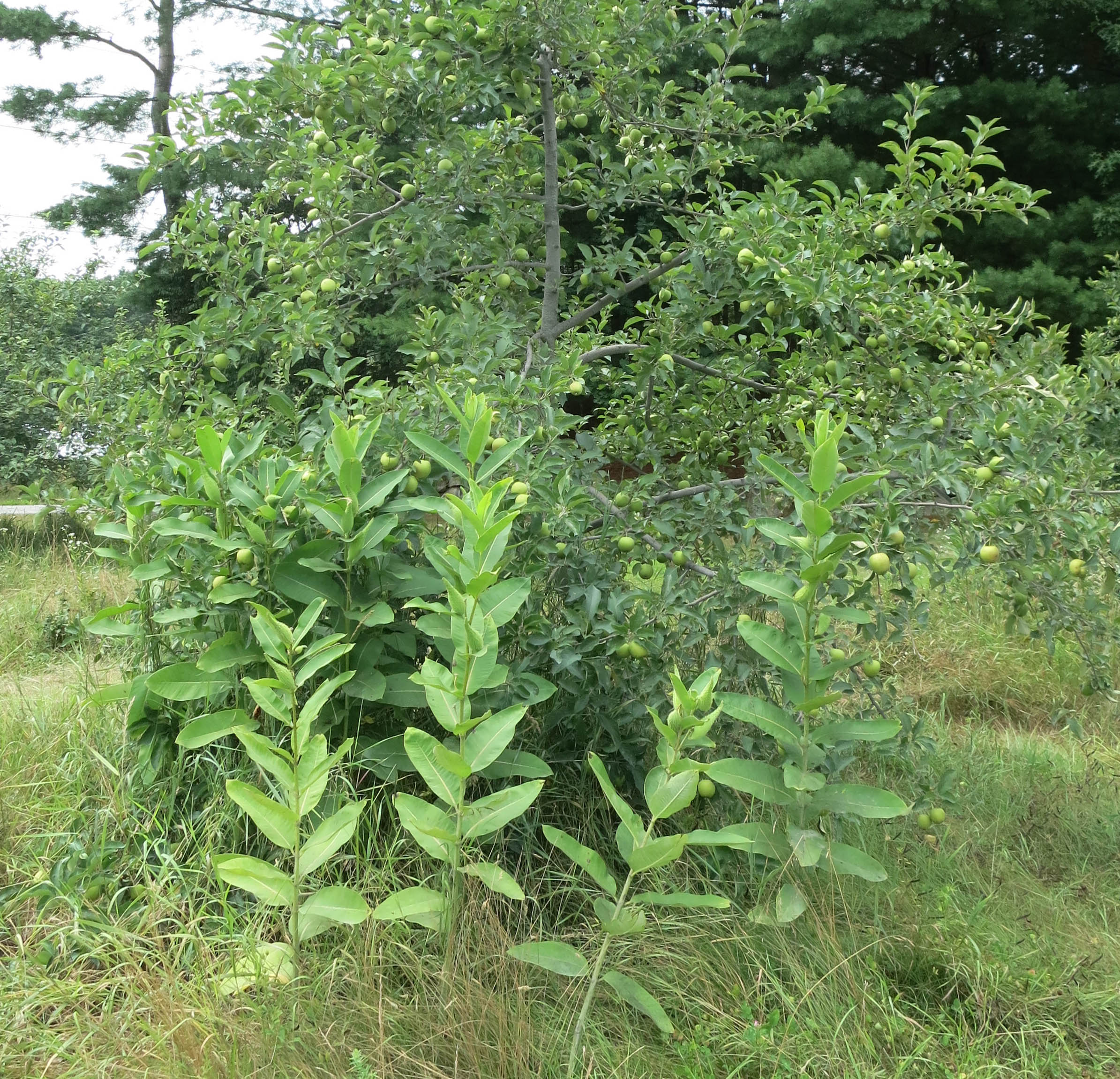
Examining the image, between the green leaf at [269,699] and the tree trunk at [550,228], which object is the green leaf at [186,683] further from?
the tree trunk at [550,228]

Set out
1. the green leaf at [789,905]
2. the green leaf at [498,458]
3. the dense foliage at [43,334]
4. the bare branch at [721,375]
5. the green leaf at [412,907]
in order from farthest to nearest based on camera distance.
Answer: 1. the dense foliage at [43,334]
2. the bare branch at [721,375]
3. the green leaf at [498,458]
4. the green leaf at [789,905]
5. the green leaf at [412,907]

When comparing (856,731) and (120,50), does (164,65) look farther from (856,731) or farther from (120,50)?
(856,731)

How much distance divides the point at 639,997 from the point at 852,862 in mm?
528

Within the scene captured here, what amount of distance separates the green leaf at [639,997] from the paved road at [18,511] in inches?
291

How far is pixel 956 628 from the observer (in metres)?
4.86

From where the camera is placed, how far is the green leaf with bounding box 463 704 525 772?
5.79ft

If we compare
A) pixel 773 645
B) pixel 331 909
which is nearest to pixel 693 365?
pixel 773 645

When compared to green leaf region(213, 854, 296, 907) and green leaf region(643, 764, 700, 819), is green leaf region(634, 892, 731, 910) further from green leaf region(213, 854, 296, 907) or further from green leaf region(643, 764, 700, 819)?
green leaf region(213, 854, 296, 907)

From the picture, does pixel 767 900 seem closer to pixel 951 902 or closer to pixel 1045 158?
pixel 951 902

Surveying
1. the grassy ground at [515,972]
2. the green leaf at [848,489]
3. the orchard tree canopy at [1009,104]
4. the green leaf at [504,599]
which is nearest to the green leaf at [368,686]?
the grassy ground at [515,972]

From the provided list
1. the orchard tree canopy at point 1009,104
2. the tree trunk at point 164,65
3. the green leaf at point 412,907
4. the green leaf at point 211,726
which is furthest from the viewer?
the tree trunk at point 164,65

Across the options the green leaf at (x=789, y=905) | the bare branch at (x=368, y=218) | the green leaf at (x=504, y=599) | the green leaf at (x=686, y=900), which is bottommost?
the green leaf at (x=789, y=905)

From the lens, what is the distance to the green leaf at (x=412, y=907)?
175 centimetres

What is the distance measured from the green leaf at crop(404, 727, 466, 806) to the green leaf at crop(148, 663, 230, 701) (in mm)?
731
